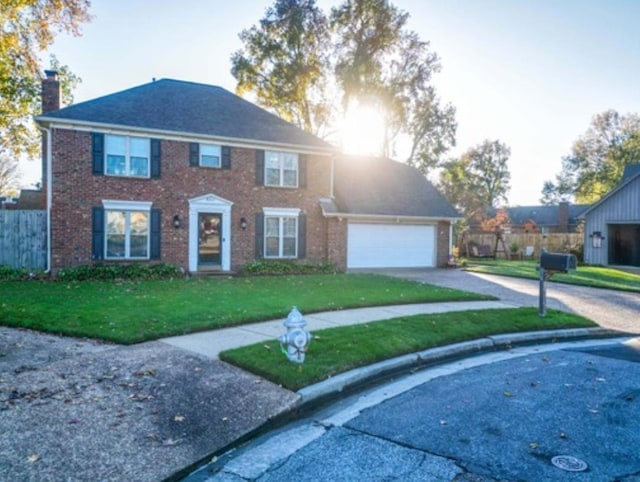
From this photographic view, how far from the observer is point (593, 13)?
12242 millimetres

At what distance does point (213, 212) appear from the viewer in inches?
646

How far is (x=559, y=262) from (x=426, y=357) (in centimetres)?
377

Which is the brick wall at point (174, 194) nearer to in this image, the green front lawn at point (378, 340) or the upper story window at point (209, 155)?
the upper story window at point (209, 155)

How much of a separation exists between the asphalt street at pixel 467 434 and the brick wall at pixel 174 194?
1192 centimetres

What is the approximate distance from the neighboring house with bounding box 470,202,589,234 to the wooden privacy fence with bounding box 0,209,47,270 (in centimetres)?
3678

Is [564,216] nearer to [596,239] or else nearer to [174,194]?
[596,239]

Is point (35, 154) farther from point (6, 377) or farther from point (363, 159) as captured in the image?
point (6, 377)

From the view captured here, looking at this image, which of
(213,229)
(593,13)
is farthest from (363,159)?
(593,13)

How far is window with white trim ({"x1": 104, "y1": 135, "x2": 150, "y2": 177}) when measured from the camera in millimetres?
14875

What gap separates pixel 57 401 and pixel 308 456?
2533 millimetres

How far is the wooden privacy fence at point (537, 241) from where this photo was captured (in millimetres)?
29078

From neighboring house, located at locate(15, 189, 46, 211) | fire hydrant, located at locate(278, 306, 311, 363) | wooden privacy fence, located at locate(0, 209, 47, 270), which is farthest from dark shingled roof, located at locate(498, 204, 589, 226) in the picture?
fire hydrant, located at locate(278, 306, 311, 363)

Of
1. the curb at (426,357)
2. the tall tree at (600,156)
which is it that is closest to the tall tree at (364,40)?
the curb at (426,357)

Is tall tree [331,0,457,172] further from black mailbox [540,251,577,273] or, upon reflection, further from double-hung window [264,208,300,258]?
black mailbox [540,251,577,273]
